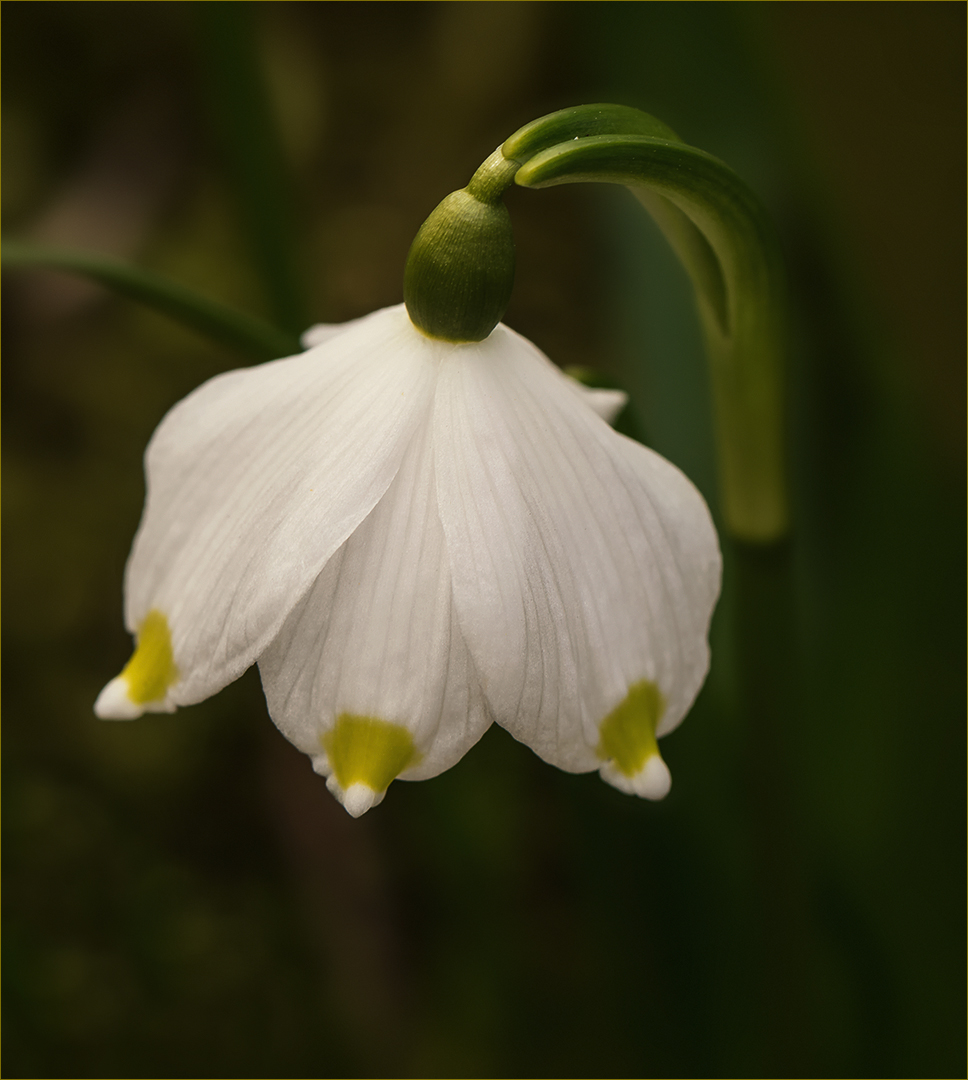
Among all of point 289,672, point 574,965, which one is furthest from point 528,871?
point 289,672

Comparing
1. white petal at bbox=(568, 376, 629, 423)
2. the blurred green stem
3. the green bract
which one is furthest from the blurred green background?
the green bract

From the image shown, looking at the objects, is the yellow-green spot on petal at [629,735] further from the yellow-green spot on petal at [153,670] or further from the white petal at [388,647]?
the yellow-green spot on petal at [153,670]

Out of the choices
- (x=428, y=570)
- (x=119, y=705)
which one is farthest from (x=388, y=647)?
(x=119, y=705)

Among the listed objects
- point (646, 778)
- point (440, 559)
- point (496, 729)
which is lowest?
point (496, 729)

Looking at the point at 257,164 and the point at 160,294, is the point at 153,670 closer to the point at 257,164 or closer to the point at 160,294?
the point at 160,294

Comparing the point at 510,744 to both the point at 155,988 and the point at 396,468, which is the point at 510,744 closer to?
the point at 155,988

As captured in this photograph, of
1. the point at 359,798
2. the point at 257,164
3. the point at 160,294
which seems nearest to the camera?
the point at 359,798

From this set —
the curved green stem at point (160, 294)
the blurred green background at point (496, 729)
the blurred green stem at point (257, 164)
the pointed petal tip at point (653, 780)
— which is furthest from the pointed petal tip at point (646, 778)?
the blurred green stem at point (257, 164)
